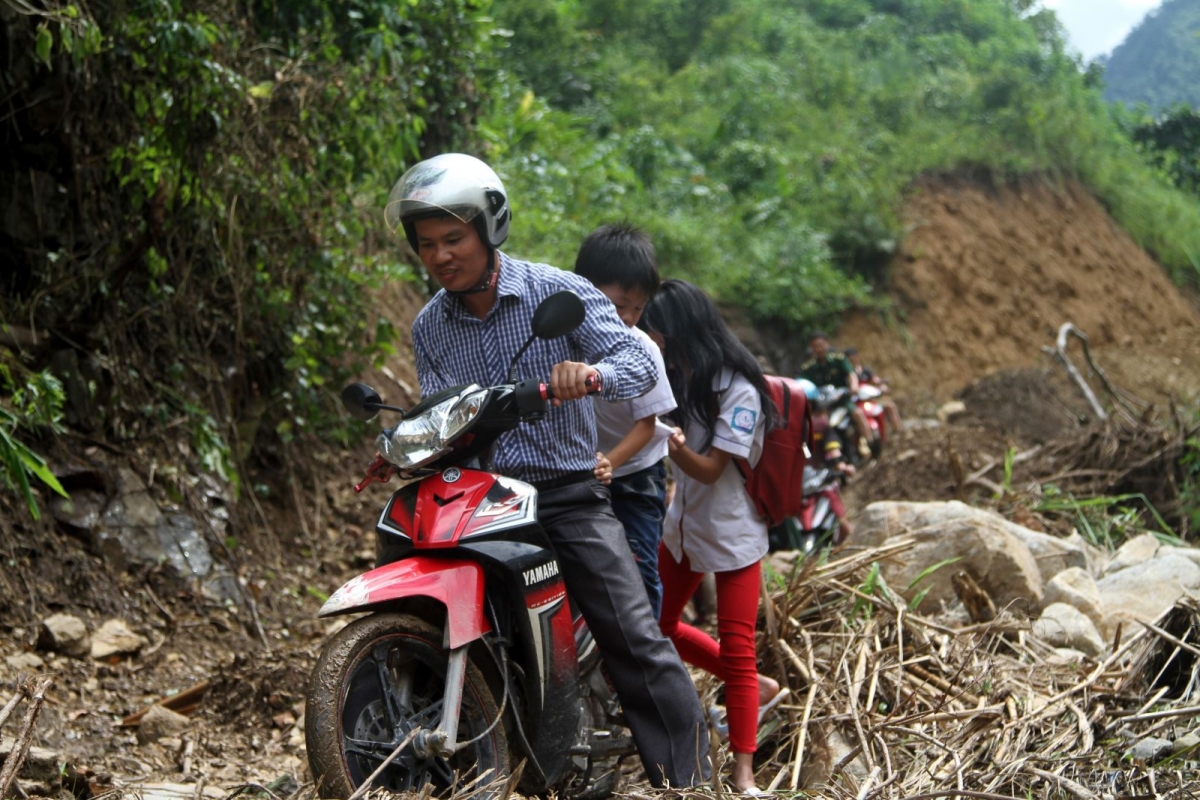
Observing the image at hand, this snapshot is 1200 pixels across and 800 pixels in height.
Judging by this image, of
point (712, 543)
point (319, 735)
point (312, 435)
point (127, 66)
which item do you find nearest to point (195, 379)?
point (312, 435)

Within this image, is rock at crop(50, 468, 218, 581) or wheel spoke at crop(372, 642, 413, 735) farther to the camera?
rock at crop(50, 468, 218, 581)

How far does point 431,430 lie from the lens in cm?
315

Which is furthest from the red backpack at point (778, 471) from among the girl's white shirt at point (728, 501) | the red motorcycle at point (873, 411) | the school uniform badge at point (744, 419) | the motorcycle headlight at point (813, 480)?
the red motorcycle at point (873, 411)

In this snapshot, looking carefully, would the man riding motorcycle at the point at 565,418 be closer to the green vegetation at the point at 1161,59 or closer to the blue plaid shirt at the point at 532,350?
the blue plaid shirt at the point at 532,350

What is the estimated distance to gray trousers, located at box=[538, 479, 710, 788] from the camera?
3480 mm

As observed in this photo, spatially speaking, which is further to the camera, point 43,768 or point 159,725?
point 159,725

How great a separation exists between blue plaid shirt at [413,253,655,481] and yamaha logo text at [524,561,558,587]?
294mm

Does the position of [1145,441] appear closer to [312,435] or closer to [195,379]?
[312,435]

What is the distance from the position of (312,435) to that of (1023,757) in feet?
16.0

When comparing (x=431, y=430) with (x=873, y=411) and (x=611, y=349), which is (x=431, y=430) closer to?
(x=611, y=349)

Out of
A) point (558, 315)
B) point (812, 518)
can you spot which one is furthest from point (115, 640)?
point (812, 518)

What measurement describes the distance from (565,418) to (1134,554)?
448 centimetres

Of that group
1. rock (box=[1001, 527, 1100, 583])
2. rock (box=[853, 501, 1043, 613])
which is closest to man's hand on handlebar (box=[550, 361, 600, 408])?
rock (box=[853, 501, 1043, 613])

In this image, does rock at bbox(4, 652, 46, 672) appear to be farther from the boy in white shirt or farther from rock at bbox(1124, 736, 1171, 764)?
rock at bbox(1124, 736, 1171, 764)
